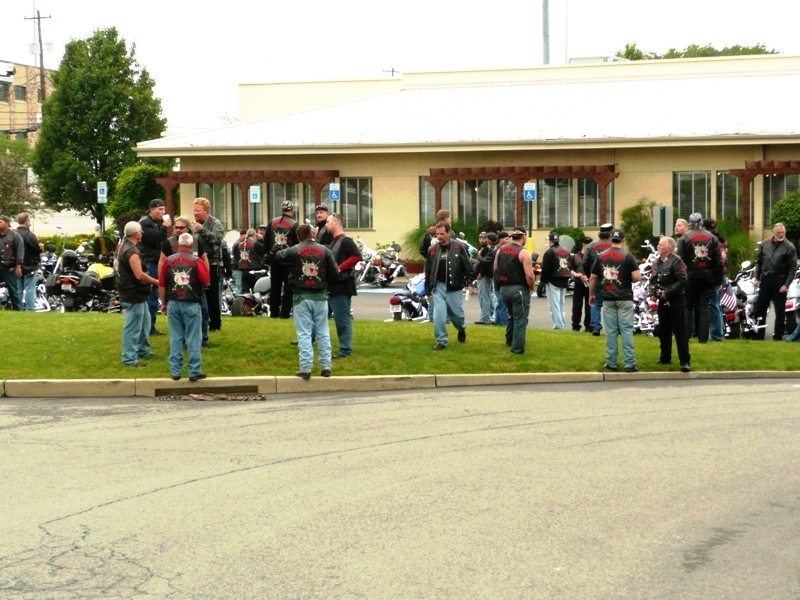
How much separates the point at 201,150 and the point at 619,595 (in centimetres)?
3661

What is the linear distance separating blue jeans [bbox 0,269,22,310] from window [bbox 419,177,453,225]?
66.5ft

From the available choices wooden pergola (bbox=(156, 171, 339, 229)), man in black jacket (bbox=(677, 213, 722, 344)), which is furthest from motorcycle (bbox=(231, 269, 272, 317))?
wooden pergola (bbox=(156, 171, 339, 229))

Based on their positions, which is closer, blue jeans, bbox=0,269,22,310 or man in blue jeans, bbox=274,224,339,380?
man in blue jeans, bbox=274,224,339,380

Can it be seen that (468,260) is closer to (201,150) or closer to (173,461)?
(173,461)

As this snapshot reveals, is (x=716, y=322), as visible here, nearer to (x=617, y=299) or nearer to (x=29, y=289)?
(x=617, y=299)

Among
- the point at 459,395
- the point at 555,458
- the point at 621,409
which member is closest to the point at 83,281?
the point at 459,395

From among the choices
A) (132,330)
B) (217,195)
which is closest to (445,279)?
(132,330)

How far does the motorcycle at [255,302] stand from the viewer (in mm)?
21578

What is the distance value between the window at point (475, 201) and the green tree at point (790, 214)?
9.30 metres

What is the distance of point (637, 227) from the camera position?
3700 cm

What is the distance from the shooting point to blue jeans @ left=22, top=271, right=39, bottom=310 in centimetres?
2195

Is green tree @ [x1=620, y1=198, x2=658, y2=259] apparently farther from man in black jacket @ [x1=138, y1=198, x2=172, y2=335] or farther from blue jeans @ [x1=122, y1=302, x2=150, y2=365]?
blue jeans @ [x1=122, y1=302, x2=150, y2=365]

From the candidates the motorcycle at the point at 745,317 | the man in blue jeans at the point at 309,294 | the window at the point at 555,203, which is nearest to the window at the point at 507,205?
the window at the point at 555,203

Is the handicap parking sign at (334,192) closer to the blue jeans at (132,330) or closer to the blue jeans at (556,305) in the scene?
the blue jeans at (556,305)
